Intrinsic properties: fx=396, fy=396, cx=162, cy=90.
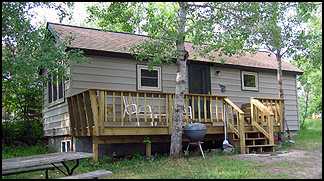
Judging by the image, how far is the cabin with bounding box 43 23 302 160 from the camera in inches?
360

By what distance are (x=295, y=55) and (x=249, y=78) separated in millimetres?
1981

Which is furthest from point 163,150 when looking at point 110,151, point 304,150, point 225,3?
point 225,3

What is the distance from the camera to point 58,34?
36.6ft

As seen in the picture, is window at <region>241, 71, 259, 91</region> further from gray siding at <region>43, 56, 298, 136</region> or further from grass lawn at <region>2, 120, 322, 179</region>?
grass lawn at <region>2, 120, 322, 179</region>

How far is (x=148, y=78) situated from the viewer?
11.7 m

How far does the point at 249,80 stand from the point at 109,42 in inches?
209

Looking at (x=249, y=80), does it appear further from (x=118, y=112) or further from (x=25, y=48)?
(x=25, y=48)

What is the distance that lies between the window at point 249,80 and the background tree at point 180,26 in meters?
4.89

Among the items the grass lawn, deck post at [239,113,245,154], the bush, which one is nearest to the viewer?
the grass lawn

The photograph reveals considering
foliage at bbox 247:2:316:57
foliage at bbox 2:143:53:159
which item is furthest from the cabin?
foliage at bbox 247:2:316:57

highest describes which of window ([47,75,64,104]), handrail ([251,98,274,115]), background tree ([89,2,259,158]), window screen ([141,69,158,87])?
background tree ([89,2,259,158])

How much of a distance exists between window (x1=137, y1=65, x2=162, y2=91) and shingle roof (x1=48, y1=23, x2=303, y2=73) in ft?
2.57

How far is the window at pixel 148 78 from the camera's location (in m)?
11.4

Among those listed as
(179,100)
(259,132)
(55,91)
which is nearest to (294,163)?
Result: (179,100)
